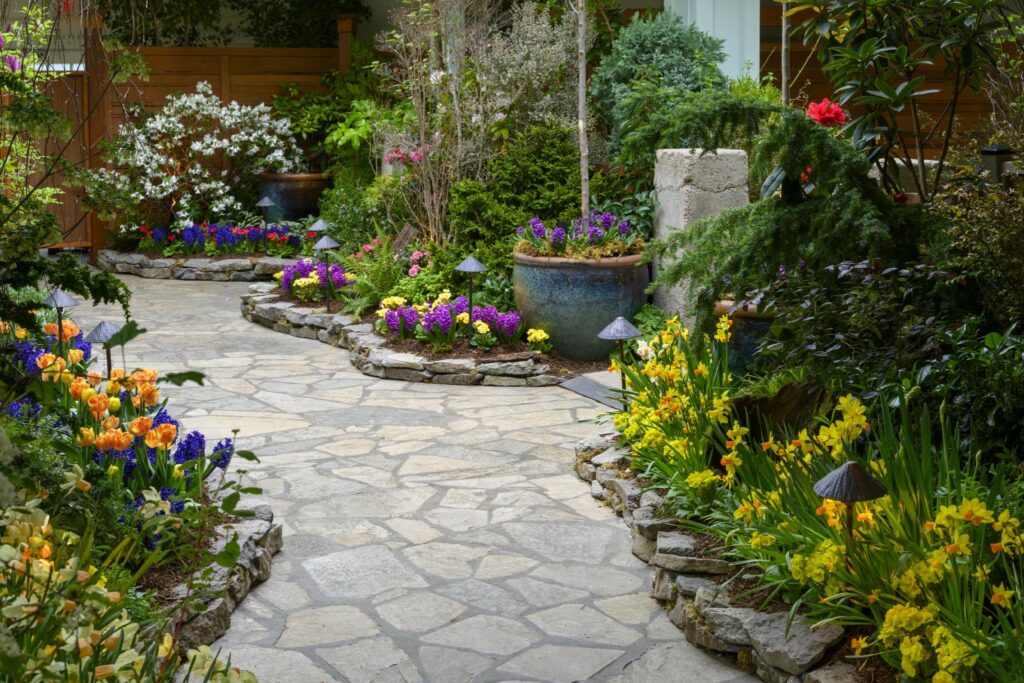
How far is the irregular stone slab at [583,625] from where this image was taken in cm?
439

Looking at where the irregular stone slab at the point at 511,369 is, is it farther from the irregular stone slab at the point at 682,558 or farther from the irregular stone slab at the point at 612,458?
the irregular stone slab at the point at 682,558

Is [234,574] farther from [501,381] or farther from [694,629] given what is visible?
[501,381]

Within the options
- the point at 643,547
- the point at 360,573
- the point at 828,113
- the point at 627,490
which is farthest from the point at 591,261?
the point at 360,573

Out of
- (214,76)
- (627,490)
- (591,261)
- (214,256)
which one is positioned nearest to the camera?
(627,490)

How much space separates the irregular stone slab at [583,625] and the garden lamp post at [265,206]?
9.75m

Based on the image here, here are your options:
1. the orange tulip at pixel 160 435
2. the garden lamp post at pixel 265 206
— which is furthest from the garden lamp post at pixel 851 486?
the garden lamp post at pixel 265 206

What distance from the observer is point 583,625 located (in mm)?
4508

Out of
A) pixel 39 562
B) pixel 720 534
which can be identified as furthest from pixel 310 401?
pixel 39 562

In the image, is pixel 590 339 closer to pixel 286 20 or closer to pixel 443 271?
pixel 443 271

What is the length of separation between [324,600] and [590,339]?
4441 mm

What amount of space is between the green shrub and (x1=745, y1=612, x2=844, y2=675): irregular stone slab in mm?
6550

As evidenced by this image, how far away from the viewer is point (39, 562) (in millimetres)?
2691

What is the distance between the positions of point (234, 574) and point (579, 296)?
4.62 m

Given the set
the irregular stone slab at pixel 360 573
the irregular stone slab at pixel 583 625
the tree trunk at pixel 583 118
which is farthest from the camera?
the tree trunk at pixel 583 118
